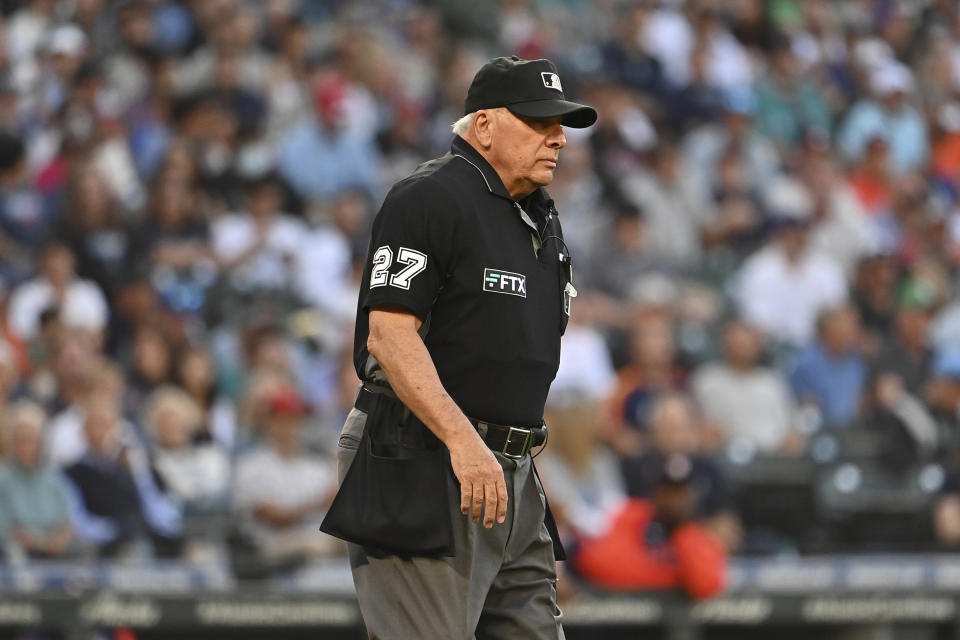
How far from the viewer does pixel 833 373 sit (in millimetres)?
11086

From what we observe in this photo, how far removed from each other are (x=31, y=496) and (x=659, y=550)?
120 inches

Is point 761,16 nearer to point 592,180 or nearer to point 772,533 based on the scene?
point 592,180

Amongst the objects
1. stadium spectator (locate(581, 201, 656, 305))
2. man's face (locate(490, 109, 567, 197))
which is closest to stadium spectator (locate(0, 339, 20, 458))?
stadium spectator (locate(581, 201, 656, 305))

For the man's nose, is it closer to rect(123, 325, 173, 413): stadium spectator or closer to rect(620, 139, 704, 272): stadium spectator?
rect(123, 325, 173, 413): stadium spectator

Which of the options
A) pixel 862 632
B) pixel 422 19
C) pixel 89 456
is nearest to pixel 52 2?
pixel 422 19

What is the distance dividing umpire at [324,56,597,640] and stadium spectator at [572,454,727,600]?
11.8 ft

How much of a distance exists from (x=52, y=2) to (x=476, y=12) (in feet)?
13.3

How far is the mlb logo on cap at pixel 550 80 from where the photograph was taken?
4.26 meters

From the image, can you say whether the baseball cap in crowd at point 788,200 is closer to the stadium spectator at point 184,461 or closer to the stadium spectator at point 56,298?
the stadium spectator at point 56,298

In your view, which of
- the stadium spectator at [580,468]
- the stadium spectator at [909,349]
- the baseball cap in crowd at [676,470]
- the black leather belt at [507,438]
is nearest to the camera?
the black leather belt at [507,438]

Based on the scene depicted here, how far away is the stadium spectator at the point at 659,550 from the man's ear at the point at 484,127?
3940 mm

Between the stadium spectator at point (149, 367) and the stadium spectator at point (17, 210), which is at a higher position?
the stadium spectator at point (17, 210)

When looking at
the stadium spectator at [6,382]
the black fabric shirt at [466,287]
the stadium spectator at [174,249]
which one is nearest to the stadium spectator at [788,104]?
the stadium spectator at [174,249]

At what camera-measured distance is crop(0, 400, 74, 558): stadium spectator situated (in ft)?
25.8
